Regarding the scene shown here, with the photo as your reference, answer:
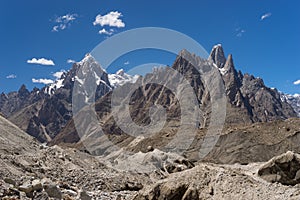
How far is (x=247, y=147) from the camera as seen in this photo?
273 ft

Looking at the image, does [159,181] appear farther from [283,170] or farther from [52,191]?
[283,170]

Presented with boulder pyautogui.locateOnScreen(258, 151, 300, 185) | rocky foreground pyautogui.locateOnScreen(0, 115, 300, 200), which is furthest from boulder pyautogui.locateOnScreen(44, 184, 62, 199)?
boulder pyautogui.locateOnScreen(258, 151, 300, 185)

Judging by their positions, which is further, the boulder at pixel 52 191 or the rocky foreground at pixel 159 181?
the boulder at pixel 52 191

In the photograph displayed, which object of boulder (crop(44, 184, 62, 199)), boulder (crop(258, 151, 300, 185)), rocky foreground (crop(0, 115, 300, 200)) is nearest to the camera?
rocky foreground (crop(0, 115, 300, 200))

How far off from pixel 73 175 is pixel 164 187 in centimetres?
1629

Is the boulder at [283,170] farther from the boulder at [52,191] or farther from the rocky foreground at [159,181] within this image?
the boulder at [52,191]

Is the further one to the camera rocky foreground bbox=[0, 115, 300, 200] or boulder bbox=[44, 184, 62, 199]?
boulder bbox=[44, 184, 62, 199]

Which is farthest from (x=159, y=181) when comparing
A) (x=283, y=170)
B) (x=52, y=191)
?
(x=283, y=170)

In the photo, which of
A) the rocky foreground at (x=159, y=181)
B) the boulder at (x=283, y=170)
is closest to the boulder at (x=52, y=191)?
the rocky foreground at (x=159, y=181)

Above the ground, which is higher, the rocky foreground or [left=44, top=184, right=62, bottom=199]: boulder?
the rocky foreground

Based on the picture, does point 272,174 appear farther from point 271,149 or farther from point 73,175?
point 271,149

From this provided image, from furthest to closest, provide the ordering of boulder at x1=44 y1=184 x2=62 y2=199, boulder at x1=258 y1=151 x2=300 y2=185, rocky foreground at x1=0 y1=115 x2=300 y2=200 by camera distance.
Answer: boulder at x1=258 y1=151 x2=300 y2=185, boulder at x1=44 y1=184 x2=62 y2=199, rocky foreground at x1=0 y1=115 x2=300 y2=200

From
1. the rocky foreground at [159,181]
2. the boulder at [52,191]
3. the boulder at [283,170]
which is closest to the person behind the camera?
the rocky foreground at [159,181]

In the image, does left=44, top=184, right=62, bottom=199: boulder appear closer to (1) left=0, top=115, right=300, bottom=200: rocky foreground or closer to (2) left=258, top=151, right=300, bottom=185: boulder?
(1) left=0, top=115, right=300, bottom=200: rocky foreground
